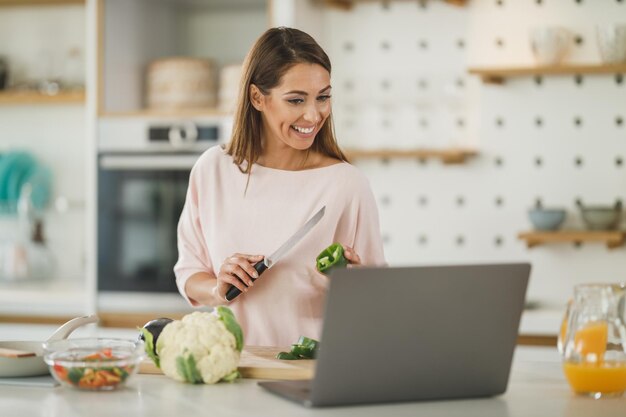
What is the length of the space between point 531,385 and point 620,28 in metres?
2.31

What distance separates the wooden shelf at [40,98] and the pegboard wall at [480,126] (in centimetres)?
110

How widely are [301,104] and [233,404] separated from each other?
97 centimetres

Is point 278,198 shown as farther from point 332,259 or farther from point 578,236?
point 578,236

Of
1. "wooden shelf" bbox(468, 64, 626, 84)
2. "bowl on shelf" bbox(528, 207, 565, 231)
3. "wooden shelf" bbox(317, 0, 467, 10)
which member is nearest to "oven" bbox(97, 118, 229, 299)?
"wooden shelf" bbox(317, 0, 467, 10)

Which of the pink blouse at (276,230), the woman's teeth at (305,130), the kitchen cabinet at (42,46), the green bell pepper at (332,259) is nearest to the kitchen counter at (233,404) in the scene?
the green bell pepper at (332,259)

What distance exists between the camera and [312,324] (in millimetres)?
2508

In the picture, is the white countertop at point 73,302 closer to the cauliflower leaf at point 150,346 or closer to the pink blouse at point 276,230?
the pink blouse at point 276,230

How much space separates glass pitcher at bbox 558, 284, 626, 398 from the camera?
5.67 feet

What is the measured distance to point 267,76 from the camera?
2516 millimetres

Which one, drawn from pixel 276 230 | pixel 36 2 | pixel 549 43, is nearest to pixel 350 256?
pixel 276 230

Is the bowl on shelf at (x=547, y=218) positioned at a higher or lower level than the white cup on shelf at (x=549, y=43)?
lower

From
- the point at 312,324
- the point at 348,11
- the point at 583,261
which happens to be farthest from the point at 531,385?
the point at 348,11

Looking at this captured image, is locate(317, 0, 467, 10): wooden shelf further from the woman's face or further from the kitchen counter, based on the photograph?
the kitchen counter

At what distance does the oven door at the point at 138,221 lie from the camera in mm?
4168
